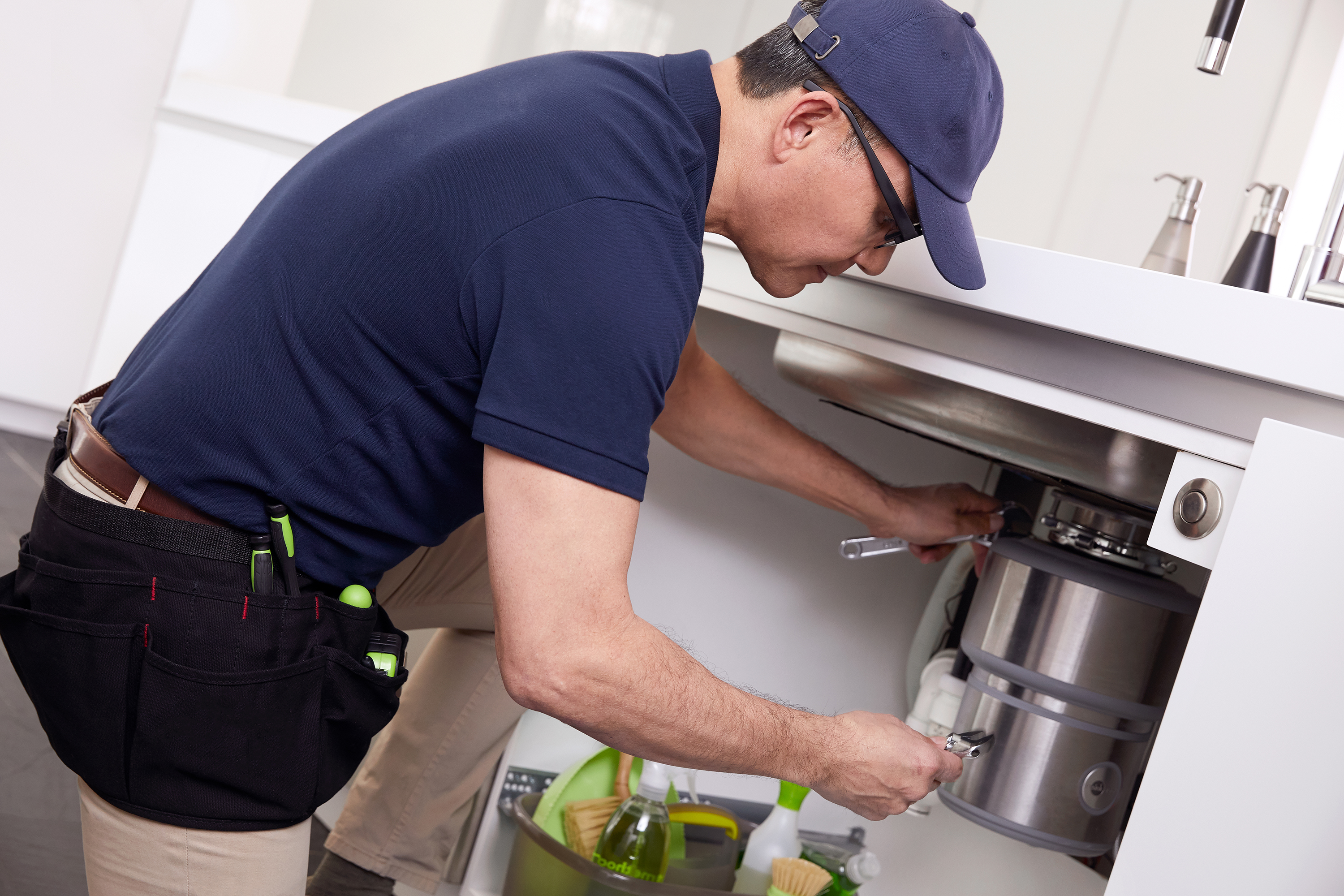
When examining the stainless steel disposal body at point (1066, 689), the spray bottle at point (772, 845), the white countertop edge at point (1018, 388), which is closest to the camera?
the white countertop edge at point (1018, 388)

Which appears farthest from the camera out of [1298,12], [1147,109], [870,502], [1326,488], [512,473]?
[1147,109]

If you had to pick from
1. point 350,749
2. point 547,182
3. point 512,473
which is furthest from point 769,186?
point 350,749

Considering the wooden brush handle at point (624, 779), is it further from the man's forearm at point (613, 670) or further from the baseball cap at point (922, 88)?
the baseball cap at point (922, 88)

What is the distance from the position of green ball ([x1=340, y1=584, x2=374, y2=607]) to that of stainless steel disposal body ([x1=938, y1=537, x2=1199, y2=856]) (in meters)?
0.57

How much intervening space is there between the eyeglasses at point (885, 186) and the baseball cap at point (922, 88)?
0.01 metres

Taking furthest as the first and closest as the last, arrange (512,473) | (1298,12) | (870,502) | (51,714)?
(1298,12)
(870,502)
(51,714)
(512,473)

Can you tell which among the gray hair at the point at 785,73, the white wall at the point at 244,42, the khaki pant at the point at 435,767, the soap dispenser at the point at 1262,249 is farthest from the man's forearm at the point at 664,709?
the white wall at the point at 244,42

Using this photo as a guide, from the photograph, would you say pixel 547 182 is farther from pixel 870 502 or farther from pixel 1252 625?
pixel 870 502

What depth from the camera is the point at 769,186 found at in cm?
96

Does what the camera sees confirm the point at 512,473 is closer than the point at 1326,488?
No

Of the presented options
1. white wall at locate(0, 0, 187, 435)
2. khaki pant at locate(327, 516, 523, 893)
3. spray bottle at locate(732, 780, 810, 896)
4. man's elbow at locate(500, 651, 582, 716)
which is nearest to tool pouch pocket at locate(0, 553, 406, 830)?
man's elbow at locate(500, 651, 582, 716)

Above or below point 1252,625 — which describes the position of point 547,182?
above

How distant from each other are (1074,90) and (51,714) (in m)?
2.18

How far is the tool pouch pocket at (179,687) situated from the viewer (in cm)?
85
